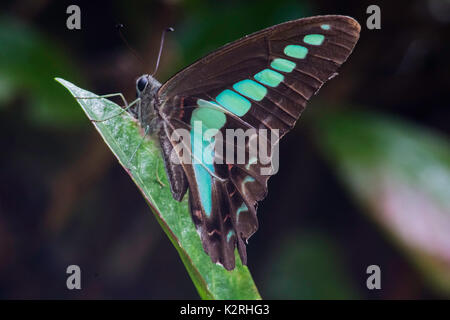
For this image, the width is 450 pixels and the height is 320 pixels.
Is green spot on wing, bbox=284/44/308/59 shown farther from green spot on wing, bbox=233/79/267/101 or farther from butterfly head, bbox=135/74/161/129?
butterfly head, bbox=135/74/161/129

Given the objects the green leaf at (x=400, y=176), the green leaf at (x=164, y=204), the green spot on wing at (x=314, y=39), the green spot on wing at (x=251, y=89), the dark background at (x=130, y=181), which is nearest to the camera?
the green leaf at (x=164, y=204)

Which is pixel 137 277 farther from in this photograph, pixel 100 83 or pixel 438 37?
pixel 438 37

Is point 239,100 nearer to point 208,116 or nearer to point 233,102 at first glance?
point 233,102

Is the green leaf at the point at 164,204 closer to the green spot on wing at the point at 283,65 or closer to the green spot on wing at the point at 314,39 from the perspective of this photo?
the green spot on wing at the point at 283,65

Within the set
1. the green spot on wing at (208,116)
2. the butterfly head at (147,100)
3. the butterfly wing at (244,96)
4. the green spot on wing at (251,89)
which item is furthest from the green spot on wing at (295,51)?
the butterfly head at (147,100)

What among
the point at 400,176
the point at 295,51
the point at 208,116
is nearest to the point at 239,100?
the point at 208,116

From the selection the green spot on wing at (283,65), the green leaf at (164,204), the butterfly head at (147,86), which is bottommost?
the green leaf at (164,204)

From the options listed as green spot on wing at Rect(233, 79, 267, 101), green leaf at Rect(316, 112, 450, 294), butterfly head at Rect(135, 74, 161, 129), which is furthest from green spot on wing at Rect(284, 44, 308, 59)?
green leaf at Rect(316, 112, 450, 294)

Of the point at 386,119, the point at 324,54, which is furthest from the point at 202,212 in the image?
the point at 386,119
